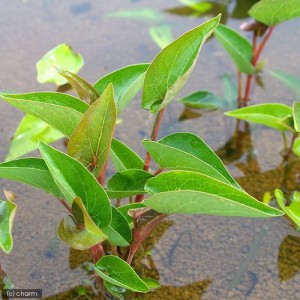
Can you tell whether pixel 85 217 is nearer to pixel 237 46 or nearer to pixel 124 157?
pixel 124 157

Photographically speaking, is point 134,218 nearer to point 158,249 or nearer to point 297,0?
point 158,249

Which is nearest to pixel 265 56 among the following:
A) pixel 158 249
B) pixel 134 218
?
pixel 158 249

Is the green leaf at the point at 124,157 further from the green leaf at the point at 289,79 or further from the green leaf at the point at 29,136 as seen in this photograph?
the green leaf at the point at 289,79

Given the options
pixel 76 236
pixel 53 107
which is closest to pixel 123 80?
pixel 53 107

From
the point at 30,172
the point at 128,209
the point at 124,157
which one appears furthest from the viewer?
the point at 124,157

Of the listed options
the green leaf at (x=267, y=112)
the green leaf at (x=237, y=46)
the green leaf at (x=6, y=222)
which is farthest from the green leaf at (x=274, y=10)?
the green leaf at (x=6, y=222)
